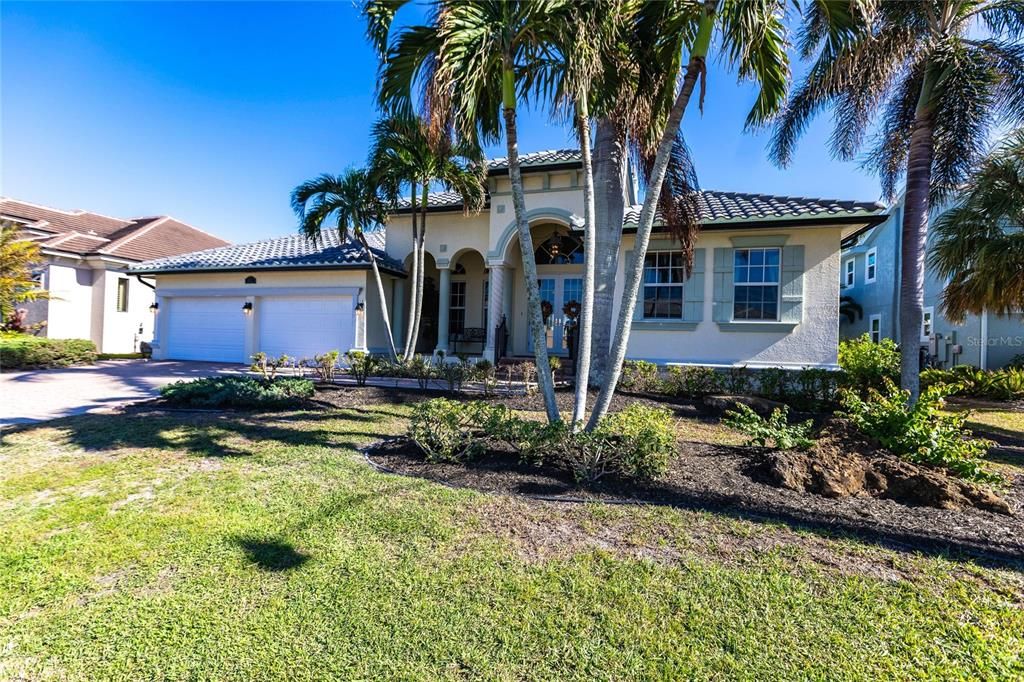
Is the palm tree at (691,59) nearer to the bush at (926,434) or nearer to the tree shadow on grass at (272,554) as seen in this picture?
the bush at (926,434)

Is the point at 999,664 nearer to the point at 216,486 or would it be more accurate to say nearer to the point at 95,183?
the point at 216,486

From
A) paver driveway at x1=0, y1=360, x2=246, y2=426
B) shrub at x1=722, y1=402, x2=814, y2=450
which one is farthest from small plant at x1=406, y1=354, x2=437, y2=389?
shrub at x1=722, y1=402, x2=814, y2=450

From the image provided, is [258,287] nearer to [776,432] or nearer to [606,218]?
[606,218]

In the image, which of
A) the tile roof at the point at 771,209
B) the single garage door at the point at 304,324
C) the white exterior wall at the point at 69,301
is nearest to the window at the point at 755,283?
the tile roof at the point at 771,209

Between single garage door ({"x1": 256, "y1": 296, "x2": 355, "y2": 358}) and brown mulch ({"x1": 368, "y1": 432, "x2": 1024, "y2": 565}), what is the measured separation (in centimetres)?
1108

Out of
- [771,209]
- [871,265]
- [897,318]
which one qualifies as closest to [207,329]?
[771,209]

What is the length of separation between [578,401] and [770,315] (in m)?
8.91

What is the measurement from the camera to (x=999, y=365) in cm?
1745

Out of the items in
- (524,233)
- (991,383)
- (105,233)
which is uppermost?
(105,233)

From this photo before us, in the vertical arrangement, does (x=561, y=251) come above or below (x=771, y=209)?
below

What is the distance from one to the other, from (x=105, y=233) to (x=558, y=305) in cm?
2664

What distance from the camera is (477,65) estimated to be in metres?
5.03

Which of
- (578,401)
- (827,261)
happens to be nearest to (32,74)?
(578,401)

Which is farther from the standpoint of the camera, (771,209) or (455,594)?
(771,209)
